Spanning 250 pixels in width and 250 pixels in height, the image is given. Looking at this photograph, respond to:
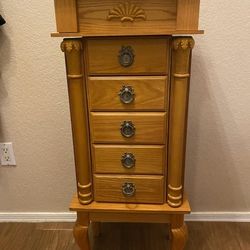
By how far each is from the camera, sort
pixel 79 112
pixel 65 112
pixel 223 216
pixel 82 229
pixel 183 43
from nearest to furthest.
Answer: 1. pixel 183 43
2. pixel 79 112
3. pixel 82 229
4. pixel 65 112
5. pixel 223 216

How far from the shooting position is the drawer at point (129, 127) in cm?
84

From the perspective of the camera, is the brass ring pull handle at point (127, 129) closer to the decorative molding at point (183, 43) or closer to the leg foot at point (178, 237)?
the decorative molding at point (183, 43)

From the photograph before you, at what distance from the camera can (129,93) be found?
2.64 feet

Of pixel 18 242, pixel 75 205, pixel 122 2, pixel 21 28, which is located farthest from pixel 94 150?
pixel 18 242

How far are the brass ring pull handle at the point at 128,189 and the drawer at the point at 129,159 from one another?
45 millimetres

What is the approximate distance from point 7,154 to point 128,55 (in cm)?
84

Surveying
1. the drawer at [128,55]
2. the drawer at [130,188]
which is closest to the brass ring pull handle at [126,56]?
the drawer at [128,55]

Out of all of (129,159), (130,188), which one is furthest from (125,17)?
(130,188)

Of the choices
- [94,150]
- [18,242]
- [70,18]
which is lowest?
[18,242]

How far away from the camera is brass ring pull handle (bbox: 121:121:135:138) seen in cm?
84

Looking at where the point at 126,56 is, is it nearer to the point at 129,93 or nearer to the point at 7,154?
the point at 129,93

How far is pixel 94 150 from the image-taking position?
89 centimetres

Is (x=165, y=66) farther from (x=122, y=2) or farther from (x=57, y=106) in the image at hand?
(x=57, y=106)

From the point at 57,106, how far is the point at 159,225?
2.51 ft
